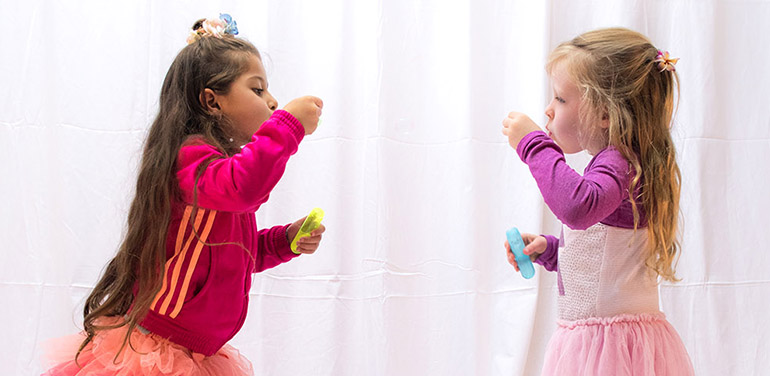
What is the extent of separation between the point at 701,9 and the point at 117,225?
1.43m

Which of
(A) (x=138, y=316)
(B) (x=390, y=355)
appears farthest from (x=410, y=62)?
(A) (x=138, y=316)

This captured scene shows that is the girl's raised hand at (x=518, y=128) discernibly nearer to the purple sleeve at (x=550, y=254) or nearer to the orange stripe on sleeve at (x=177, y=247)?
the purple sleeve at (x=550, y=254)

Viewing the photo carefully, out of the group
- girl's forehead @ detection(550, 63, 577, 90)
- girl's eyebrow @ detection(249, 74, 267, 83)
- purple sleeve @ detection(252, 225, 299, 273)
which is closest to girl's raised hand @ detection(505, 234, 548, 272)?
girl's forehead @ detection(550, 63, 577, 90)

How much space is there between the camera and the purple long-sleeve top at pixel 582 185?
3.06 ft

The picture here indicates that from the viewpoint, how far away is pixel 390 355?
1.60 m

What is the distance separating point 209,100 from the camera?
1.02 m

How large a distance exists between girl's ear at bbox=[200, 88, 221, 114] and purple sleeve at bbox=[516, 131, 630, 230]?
45 centimetres

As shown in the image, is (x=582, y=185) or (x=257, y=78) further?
(x=257, y=78)

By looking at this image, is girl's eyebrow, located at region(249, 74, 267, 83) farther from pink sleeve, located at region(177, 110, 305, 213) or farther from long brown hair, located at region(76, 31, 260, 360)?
pink sleeve, located at region(177, 110, 305, 213)

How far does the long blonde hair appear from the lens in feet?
3.26

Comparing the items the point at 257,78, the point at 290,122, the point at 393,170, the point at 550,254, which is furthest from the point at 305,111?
the point at 393,170

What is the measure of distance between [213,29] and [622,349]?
75 cm

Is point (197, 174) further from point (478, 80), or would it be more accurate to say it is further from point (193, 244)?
point (478, 80)

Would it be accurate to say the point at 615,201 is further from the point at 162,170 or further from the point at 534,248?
the point at 162,170
